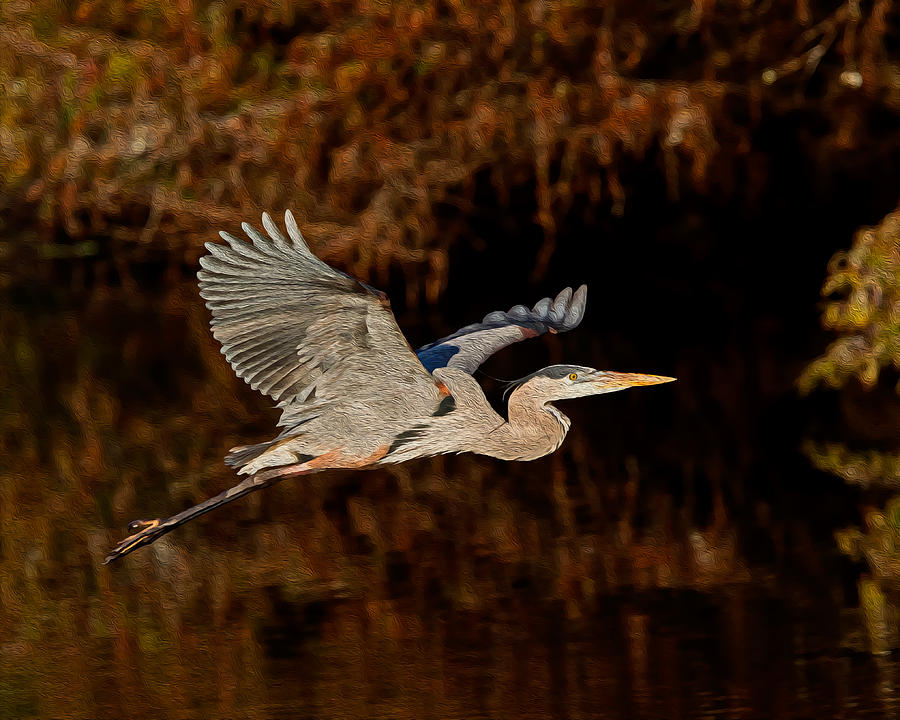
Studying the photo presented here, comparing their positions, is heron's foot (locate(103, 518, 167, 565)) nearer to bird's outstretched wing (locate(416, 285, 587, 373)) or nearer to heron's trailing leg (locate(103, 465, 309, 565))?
heron's trailing leg (locate(103, 465, 309, 565))

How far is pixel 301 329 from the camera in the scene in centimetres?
512

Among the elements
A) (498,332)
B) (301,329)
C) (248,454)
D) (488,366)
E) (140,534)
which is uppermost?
(488,366)

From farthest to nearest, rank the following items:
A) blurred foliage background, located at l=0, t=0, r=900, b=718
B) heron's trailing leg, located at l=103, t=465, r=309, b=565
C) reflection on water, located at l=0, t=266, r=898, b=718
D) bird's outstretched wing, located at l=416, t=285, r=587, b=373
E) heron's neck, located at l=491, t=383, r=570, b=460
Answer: bird's outstretched wing, located at l=416, t=285, r=587, b=373
heron's neck, located at l=491, t=383, r=570, b=460
heron's trailing leg, located at l=103, t=465, r=309, b=565
blurred foliage background, located at l=0, t=0, r=900, b=718
reflection on water, located at l=0, t=266, r=898, b=718

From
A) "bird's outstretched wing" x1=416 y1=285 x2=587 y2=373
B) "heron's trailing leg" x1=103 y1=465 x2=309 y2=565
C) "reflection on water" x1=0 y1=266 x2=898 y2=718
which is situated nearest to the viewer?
"reflection on water" x1=0 y1=266 x2=898 y2=718

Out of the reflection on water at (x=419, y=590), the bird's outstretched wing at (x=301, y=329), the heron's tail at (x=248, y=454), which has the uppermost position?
the bird's outstretched wing at (x=301, y=329)

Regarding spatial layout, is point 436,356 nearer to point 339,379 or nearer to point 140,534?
point 339,379

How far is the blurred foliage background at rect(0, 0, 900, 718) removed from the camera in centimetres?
474

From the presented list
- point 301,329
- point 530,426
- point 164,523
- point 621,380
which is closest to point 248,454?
point 164,523

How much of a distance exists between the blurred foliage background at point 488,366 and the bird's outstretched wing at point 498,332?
78cm

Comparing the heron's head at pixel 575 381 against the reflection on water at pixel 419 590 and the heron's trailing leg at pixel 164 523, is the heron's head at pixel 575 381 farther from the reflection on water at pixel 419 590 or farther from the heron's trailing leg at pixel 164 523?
the heron's trailing leg at pixel 164 523

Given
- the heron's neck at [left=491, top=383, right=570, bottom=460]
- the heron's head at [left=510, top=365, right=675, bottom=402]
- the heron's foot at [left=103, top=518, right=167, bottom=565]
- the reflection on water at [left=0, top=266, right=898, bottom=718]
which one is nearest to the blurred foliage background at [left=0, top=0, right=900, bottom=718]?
the reflection on water at [left=0, top=266, right=898, bottom=718]

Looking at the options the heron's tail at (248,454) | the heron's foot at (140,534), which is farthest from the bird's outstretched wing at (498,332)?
the heron's foot at (140,534)

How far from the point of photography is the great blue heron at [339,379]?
4.88 meters

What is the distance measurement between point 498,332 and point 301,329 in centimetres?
114
